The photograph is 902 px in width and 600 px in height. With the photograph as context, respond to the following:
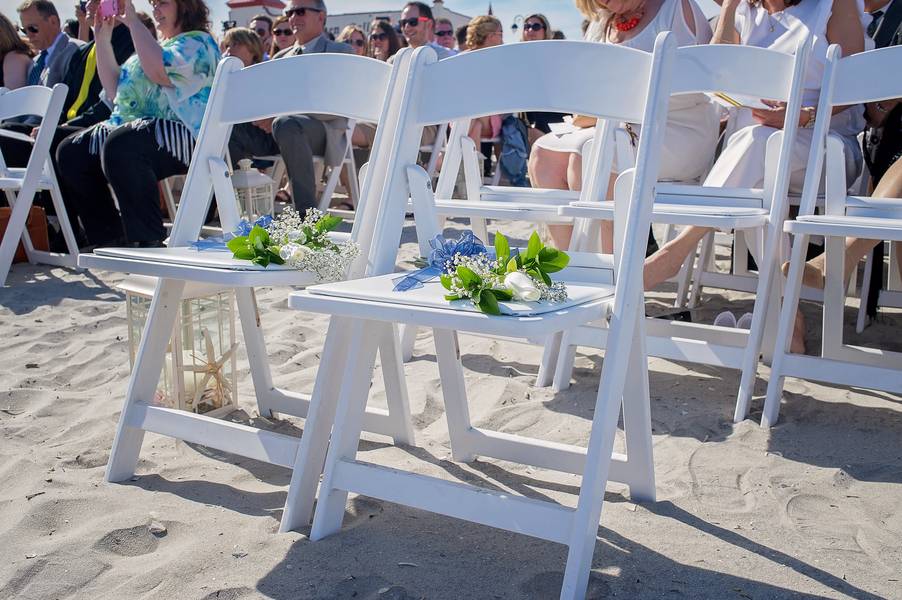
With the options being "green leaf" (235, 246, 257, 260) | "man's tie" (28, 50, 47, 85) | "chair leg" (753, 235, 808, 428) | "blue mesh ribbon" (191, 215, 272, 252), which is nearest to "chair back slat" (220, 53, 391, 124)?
"blue mesh ribbon" (191, 215, 272, 252)

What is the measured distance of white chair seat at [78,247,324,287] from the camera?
198 centimetres

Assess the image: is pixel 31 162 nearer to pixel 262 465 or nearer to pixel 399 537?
pixel 262 465

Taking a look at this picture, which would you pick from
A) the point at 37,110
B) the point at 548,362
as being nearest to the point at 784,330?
the point at 548,362

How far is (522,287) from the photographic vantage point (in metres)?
1.72

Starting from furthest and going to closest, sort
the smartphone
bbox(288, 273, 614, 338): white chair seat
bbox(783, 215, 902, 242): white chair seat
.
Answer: the smartphone, bbox(783, 215, 902, 242): white chair seat, bbox(288, 273, 614, 338): white chair seat

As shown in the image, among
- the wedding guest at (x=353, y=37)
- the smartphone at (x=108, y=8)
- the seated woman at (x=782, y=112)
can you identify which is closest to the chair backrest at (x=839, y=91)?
the seated woman at (x=782, y=112)

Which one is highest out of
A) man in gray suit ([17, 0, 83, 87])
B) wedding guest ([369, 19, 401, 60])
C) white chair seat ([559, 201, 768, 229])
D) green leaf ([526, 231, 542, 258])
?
wedding guest ([369, 19, 401, 60])

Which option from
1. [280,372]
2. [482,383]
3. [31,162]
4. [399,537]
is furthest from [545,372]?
[31,162]

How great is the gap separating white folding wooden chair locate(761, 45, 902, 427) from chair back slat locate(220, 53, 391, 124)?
1260mm

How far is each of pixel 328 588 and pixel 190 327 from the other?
1.24 m

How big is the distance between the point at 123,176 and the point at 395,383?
3.20 meters

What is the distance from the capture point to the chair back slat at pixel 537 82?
75.9 inches

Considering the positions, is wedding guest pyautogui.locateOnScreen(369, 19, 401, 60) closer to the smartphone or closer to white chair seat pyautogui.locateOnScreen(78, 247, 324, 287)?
the smartphone

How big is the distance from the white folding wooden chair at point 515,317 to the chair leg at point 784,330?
0.76 meters
